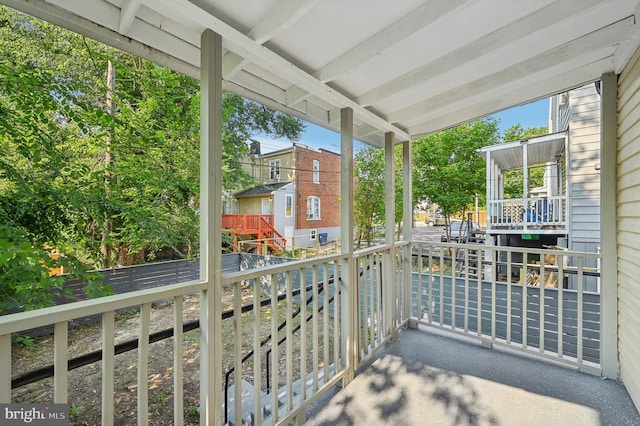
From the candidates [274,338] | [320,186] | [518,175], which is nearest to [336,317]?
[274,338]

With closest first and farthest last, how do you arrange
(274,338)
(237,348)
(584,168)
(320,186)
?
(237,348), (274,338), (584,168), (320,186)

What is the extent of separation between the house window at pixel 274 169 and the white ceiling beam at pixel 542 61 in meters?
5.08

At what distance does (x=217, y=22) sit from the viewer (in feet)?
3.97

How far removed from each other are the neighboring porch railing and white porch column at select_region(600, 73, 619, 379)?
3985 mm

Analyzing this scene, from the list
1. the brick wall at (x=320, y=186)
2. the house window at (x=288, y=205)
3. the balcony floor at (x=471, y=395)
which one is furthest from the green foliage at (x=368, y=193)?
the balcony floor at (x=471, y=395)

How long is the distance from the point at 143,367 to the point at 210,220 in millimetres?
606

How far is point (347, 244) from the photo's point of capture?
6.85 ft

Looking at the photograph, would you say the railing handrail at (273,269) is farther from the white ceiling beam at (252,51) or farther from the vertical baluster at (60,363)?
the white ceiling beam at (252,51)

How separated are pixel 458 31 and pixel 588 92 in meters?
5.58

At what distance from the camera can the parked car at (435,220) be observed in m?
8.54

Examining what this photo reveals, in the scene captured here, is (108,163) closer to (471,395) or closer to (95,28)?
(95,28)

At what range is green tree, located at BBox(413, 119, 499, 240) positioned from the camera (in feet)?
25.5

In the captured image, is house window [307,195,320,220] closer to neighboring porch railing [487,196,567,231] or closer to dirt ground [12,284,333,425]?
neighboring porch railing [487,196,567,231]

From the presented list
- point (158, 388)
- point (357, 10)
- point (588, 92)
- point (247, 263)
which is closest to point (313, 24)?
point (357, 10)
